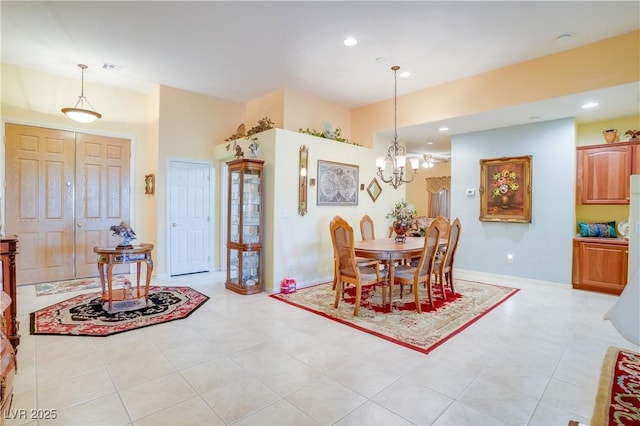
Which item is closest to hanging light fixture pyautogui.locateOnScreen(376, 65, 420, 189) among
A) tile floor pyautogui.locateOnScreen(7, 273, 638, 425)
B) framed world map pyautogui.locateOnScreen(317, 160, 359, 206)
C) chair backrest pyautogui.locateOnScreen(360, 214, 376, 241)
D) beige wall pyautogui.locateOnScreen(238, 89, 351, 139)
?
framed world map pyautogui.locateOnScreen(317, 160, 359, 206)

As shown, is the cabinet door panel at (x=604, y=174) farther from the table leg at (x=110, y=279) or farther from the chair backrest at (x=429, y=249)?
the table leg at (x=110, y=279)

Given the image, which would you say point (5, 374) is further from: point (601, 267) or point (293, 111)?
point (601, 267)

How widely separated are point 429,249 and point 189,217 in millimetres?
4129

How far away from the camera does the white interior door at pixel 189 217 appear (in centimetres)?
557

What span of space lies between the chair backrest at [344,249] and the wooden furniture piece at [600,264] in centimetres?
375

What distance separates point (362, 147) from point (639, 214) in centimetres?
388

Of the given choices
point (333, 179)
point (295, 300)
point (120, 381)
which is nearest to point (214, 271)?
point (295, 300)

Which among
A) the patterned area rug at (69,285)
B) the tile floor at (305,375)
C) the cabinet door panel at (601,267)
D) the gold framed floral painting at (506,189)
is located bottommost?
the tile floor at (305,375)

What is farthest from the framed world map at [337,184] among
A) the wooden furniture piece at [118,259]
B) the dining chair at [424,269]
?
the wooden furniture piece at [118,259]

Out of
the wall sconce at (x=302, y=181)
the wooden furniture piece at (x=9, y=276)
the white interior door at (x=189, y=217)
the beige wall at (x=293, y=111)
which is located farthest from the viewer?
the white interior door at (x=189, y=217)

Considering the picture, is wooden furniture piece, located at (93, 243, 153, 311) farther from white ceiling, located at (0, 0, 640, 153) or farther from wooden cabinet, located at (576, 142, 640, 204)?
wooden cabinet, located at (576, 142, 640, 204)

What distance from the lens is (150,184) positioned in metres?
5.57

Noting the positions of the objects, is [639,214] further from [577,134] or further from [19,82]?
[19,82]

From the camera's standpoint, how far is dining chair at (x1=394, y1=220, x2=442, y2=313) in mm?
3805
